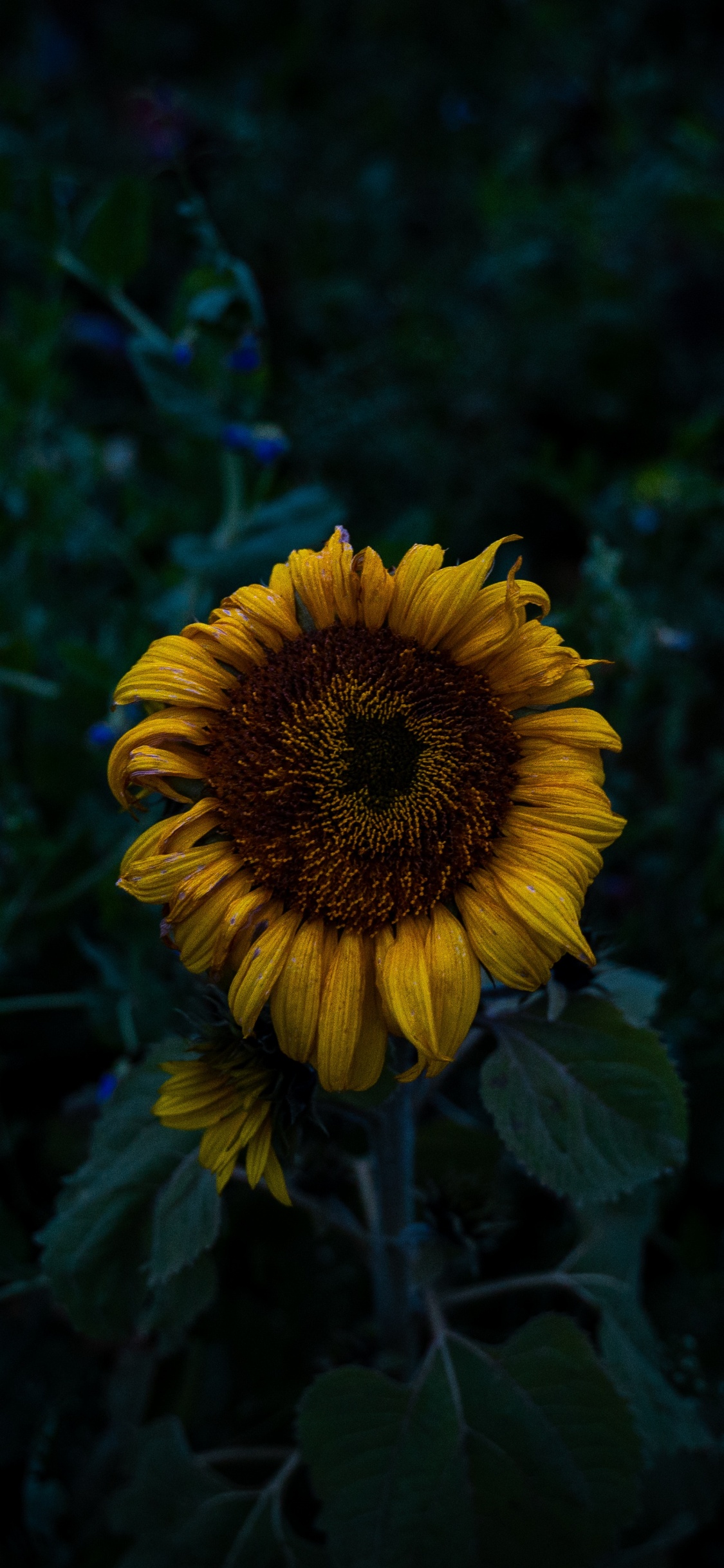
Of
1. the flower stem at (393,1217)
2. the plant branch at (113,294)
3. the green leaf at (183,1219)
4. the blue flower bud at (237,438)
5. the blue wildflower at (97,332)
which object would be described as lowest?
the flower stem at (393,1217)

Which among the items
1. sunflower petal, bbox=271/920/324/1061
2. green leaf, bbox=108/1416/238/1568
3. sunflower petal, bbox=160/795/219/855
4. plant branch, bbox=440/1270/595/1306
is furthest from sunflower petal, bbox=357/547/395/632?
green leaf, bbox=108/1416/238/1568

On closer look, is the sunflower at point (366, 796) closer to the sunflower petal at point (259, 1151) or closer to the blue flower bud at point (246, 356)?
the sunflower petal at point (259, 1151)

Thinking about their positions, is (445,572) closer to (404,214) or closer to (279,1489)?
(279,1489)

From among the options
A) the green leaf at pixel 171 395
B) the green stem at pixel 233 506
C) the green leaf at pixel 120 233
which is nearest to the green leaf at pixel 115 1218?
the green stem at pixel 233 506

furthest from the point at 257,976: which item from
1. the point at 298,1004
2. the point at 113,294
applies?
the point at 113,294

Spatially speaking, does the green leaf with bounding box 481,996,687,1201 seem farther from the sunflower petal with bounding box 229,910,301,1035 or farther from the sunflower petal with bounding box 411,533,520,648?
the sunflower petal with bounding box 411,533,520,648
